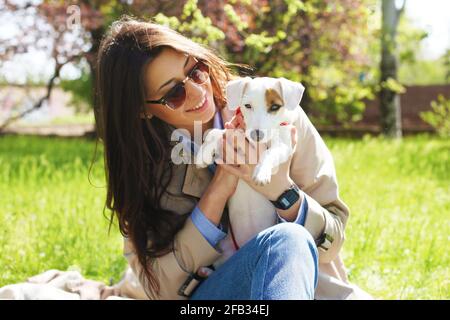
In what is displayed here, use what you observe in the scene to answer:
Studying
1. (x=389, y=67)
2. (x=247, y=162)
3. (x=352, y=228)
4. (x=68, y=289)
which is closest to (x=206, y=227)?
(x=247, y=162)

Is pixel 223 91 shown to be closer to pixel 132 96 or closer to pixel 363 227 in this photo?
pixel 132 96

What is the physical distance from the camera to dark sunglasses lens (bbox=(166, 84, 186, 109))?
2504 millimetres

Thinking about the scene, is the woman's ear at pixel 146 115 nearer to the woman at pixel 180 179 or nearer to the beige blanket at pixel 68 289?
the woman at pixel 180 179

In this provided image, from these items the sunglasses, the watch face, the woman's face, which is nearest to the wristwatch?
the watch face

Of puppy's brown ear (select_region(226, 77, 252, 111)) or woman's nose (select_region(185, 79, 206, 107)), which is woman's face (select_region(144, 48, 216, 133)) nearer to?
woman's nose (select_region(185, 79, 206, 107))

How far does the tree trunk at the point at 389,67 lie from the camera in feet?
36.9

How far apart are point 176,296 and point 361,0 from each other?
7276mm

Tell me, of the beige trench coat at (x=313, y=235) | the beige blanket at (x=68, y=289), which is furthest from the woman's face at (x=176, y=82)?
the beige blanket at (x=68, y=289)

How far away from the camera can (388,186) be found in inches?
237

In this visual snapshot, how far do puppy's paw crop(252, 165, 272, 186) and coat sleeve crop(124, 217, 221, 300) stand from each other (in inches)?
15.8

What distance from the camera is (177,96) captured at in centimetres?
251

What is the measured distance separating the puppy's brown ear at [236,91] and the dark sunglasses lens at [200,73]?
19 cm

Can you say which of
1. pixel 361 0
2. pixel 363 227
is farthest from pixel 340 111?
pixel 363 227

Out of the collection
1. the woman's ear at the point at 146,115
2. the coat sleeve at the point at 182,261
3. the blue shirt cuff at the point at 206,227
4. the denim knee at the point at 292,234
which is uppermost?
the woman's ear at the point at 146,115
